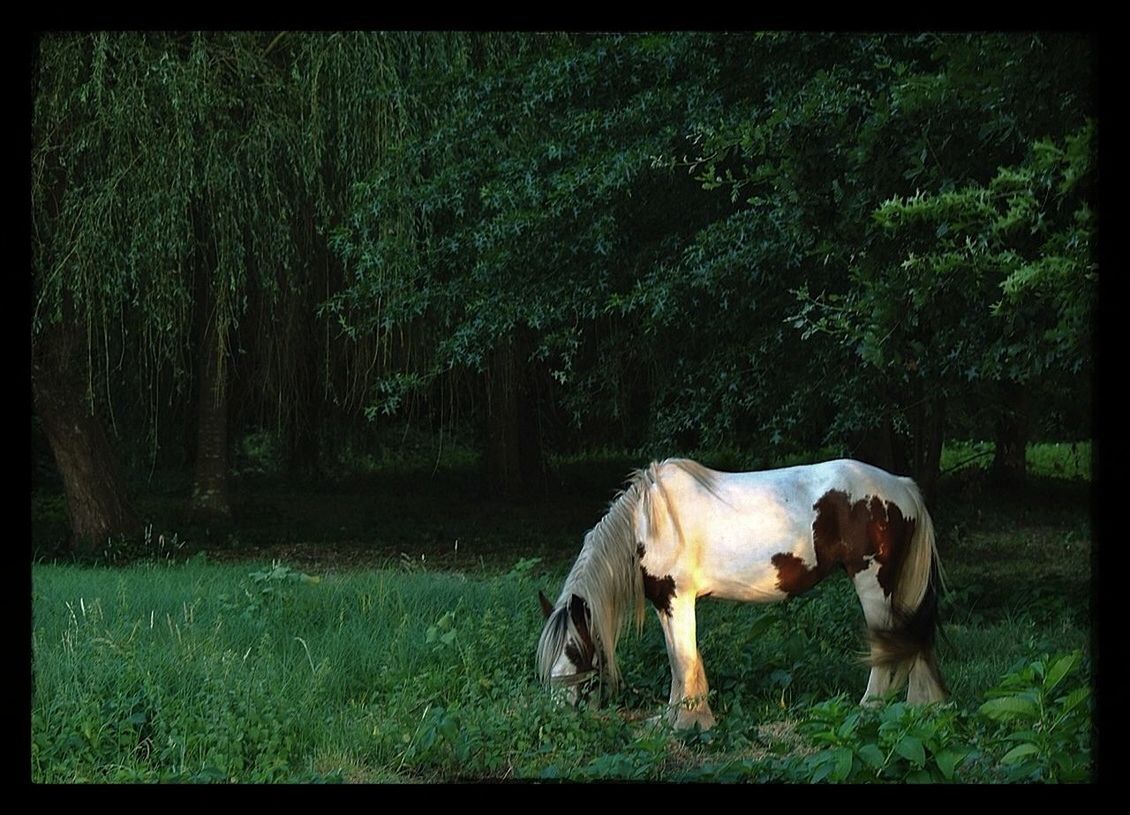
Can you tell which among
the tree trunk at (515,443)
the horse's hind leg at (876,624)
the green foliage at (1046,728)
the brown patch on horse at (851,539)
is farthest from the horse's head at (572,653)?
the tree trunk at (515,443)

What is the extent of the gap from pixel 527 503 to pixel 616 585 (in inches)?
228

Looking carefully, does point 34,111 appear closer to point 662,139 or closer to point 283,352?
point 283,352

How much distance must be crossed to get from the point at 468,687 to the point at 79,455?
5.08 metres

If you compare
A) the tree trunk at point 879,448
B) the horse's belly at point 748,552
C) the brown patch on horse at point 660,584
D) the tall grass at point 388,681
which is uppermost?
the tree trunk at point 879,448

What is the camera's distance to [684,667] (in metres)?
4.31

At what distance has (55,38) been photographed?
7.05 meters

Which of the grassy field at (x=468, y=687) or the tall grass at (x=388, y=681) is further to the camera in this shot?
the tall grass at (x=388, y=681)

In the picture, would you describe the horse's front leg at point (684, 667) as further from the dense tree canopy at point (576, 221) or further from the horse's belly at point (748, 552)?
the dense tree canopy at point (576, 221)

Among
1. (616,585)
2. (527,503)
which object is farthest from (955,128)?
(527,503)

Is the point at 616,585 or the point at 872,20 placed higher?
the point at 872,20

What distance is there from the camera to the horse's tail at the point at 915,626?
4.40 meters

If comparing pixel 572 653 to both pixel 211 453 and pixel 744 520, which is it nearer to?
pixel 744 520

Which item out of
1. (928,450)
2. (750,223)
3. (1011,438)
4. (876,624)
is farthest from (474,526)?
(876,624)

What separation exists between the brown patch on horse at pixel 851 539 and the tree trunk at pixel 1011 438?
2195mm
